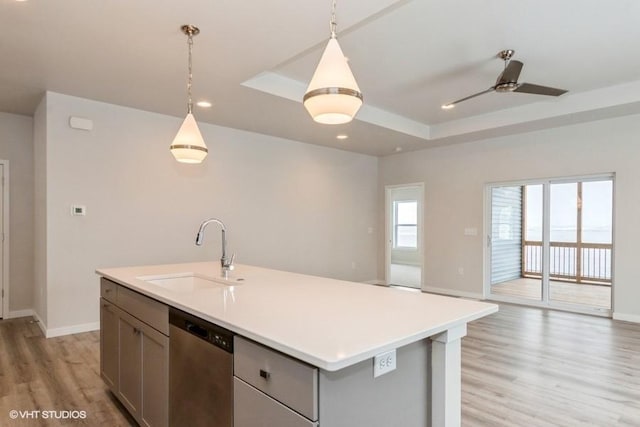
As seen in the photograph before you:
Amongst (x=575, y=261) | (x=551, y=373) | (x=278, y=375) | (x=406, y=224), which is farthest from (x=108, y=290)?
(x=406, y=224)

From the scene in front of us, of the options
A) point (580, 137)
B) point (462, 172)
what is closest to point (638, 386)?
point (580, 137)

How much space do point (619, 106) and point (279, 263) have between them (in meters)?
4.90

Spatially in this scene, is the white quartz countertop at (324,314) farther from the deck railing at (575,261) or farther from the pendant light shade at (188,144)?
the deck railing at (575,261)

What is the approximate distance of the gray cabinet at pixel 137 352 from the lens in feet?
6.31

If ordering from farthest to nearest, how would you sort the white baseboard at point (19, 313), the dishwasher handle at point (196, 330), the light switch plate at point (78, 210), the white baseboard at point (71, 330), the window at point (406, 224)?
1. the window at point (406, 224)
2. the white baseboard at point (19, 313)
3. the light switch plate at point (78, 210)
4. the white baseboard at point (71, 330)
5. the dishwasher handle at point (196, 330)

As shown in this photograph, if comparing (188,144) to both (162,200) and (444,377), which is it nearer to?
(444,377)

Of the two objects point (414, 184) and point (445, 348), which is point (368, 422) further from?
point (414, 184)

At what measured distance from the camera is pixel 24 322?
457cm

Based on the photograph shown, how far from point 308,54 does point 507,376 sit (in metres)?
3.21

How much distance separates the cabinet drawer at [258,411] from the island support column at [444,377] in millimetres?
613

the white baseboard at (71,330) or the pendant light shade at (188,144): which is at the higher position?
the pendant light shade at (188,144)

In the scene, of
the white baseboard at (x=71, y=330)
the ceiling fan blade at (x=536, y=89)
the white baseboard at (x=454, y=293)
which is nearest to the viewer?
the ceiling fan blade at (x=536, y=89)

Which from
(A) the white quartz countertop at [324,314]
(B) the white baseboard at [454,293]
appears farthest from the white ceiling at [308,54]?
(B) the white baseboard at [454,293]

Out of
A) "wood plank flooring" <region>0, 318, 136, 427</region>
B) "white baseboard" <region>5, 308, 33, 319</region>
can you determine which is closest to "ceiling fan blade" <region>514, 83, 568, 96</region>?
"wood plank flooring" <region>0, 318, 136, 427</region>
